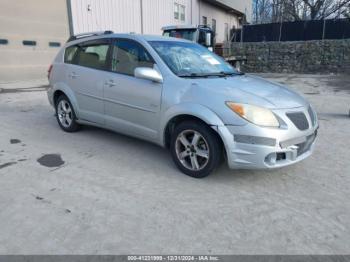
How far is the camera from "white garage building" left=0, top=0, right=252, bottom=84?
12633mm

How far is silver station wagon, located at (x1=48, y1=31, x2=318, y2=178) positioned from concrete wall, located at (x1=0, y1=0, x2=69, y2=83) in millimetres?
8960

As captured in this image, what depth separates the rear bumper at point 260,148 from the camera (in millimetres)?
3338

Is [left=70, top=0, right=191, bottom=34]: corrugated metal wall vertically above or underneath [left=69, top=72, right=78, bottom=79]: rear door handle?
above

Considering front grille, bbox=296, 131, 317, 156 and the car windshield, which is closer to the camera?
front grille, bbox=296, 131, 317, 156

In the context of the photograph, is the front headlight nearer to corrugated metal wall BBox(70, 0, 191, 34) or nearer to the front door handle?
the front door handle

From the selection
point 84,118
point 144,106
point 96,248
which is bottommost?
point 96,248

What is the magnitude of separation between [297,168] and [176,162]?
1.56 m

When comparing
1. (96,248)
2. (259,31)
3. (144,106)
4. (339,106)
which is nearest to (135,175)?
(144,106)

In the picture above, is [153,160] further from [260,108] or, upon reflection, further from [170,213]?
[260,108]

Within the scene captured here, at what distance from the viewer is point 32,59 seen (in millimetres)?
13672

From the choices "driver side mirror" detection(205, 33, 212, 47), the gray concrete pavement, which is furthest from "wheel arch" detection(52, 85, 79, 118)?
"driver side mirror" detection(205, 33, 212, 47)

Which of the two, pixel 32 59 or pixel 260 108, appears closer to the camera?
pixel 260 108

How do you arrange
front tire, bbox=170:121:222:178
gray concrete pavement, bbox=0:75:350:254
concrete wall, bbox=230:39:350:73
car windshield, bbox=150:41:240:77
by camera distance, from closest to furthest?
gray concrete pavement, bbox=0:75:350:254
front tire, bbox=170:121:222:178
car windshield, bbox=150:41:240:77
concrete wall, bbox=230:39:350:73

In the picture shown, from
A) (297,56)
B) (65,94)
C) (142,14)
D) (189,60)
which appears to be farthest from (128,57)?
(297,56)
